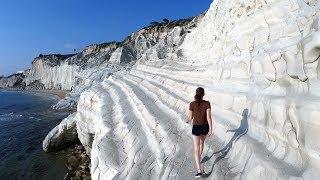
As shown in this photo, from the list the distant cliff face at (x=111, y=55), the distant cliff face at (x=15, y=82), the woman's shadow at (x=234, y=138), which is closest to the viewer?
the woman's shadow at (x=234, y=138)

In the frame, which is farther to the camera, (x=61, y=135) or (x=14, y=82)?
(x=14, y=82)

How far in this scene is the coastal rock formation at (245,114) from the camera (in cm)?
543

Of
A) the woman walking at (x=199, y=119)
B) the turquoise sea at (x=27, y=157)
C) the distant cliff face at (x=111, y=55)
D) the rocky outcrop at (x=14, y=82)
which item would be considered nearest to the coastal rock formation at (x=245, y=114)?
the woman walking at (x=199, y=119)

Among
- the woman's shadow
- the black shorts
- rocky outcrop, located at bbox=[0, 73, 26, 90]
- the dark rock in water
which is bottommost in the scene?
rocky outcrop, located at bbox=[0, 73, 26, 90]

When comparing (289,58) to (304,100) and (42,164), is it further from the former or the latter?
(42,164)

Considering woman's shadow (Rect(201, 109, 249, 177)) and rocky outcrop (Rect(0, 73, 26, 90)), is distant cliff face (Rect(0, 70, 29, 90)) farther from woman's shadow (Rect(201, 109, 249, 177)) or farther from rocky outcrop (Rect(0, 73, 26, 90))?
woman's shadow (Rect(201, 109, 249, 177))

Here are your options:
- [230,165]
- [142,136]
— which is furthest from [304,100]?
[142,136]

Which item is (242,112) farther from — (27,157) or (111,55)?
(111,55)

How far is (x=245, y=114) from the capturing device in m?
7.70

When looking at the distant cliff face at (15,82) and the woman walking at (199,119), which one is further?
the distant cliff face at (15,82)

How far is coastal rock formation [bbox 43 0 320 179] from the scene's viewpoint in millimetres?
5434

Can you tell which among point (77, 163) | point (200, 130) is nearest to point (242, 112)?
point (200, 130)

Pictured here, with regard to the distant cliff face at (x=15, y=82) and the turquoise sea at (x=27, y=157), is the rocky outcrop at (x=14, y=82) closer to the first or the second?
the distant cliff face at (x=15, y=82)

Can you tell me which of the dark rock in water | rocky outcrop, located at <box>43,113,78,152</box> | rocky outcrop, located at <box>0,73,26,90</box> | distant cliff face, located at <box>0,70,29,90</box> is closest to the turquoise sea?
the dark rock in water
